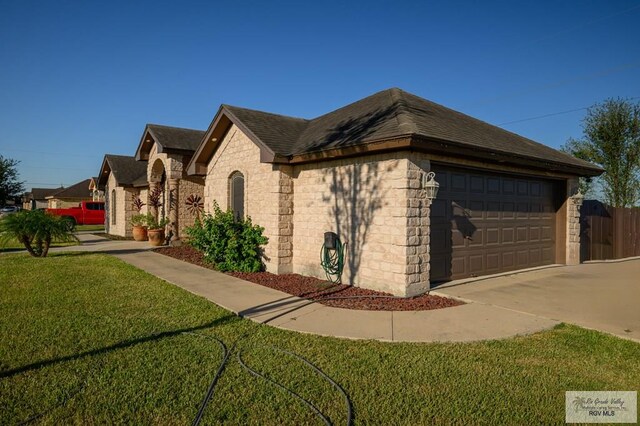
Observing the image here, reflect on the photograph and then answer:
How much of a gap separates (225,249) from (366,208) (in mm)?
4723

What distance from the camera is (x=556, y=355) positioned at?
4773 mm

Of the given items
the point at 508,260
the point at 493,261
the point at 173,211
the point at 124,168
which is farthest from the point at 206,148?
the point at 124,168

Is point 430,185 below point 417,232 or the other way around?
the other way around

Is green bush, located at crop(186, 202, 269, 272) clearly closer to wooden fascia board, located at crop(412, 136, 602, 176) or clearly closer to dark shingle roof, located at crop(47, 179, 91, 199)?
wooden fascia board, located at crop(412, 136, 602, 176)

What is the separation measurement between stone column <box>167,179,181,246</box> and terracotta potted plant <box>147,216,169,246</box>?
313mm

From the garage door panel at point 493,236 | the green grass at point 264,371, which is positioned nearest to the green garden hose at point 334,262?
the green grass at point 264,371

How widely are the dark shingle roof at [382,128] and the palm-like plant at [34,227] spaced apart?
6631 mm

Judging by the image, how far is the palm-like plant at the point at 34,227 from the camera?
1195 centimetres

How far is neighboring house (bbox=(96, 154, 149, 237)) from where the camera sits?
2162cm

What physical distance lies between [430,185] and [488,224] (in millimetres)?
3269

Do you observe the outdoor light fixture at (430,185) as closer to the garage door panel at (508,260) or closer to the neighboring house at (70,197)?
the garage door panel at (508,260)

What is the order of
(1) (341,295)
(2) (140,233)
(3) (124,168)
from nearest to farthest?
(1) (341,295)
(2) (140,233)
(3) (124,168)

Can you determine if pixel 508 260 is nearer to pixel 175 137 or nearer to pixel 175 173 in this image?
pixel 175 173

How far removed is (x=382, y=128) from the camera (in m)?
8.12
